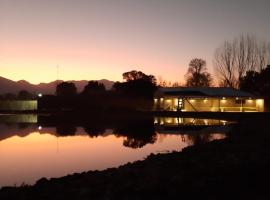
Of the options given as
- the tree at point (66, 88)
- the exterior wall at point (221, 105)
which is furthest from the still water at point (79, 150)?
the tree at point (66, 88)

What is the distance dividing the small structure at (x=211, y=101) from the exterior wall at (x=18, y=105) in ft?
114

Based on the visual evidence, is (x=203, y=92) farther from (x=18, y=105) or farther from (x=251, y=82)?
(x=18, y=105)

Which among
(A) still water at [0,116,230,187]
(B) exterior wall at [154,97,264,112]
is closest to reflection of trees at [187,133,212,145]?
(A) still water at [0,116,230,187]

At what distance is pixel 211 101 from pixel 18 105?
146 feet

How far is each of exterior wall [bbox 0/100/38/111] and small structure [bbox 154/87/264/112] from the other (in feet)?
114

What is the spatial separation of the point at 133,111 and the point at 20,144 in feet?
115

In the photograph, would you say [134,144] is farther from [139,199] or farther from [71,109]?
[71,109]

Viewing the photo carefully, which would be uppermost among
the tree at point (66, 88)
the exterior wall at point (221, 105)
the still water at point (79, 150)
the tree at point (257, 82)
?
the tree at point (66, 88)

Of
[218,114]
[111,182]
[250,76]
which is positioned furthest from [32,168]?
[250,76]

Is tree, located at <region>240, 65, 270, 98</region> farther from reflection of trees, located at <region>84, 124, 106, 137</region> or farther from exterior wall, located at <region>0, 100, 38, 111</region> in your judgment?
exterior wall, located at <region>0, 100, 38, 111</region>

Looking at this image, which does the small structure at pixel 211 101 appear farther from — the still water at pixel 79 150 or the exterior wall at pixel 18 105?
the exterior wall at pixel 18 105

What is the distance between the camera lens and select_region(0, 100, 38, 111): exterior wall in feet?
270

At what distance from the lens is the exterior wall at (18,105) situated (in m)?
82.2

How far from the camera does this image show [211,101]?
53.7 m
